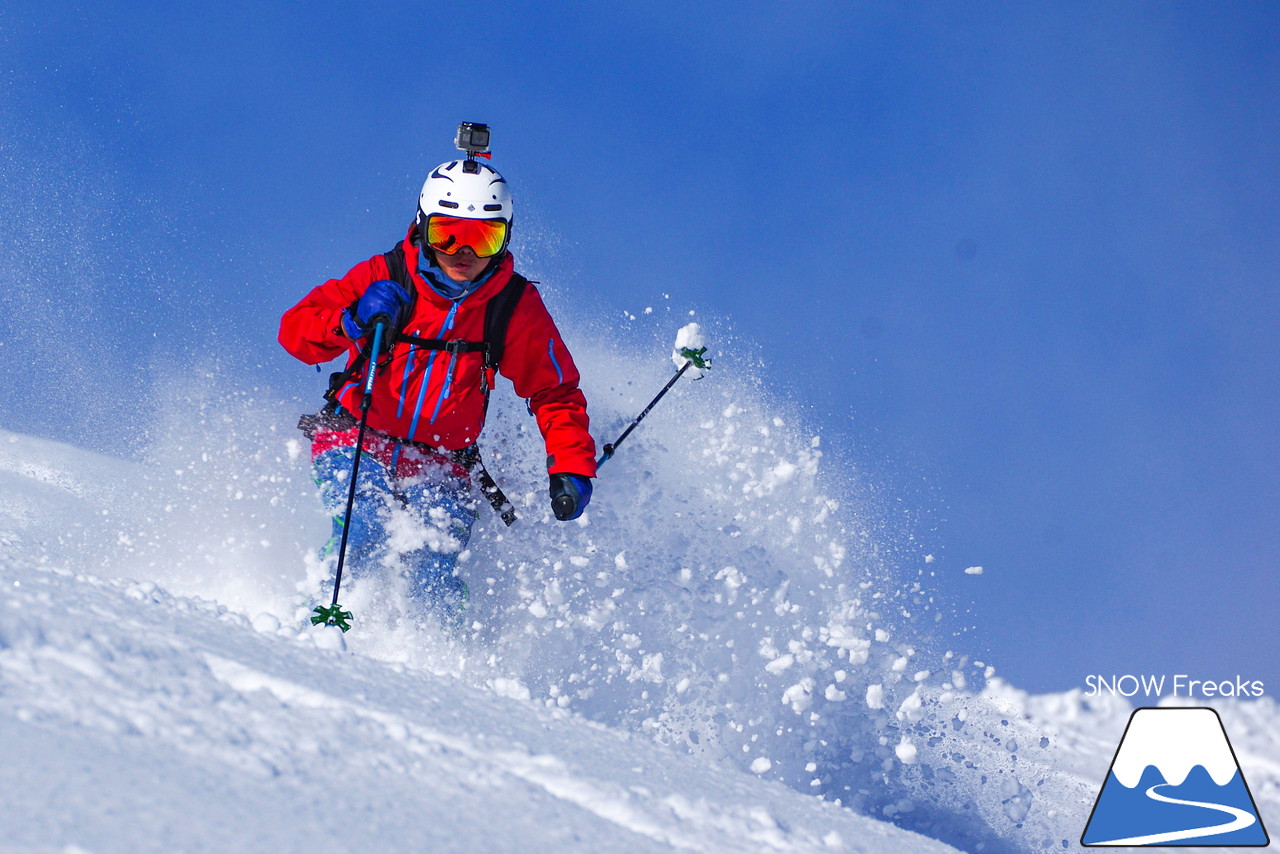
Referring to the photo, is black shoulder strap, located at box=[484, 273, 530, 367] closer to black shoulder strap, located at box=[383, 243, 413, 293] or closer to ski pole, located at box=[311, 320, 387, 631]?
black shoulder strap, located at box=[383, 243, 413, 293]

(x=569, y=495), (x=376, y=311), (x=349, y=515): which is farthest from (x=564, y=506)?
(x=376, y=311)

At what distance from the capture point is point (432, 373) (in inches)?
182

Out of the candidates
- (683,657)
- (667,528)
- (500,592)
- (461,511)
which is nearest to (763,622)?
(683,657)

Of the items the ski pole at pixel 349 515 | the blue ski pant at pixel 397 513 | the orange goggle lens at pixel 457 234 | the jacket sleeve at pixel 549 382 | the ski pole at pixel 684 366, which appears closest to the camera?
the ski pole at pixel 349 515

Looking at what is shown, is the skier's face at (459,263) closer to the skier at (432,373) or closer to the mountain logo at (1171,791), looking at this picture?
the skier at (432,373)

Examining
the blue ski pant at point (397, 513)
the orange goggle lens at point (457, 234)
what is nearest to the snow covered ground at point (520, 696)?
the blue ski pant at point (397, 513)

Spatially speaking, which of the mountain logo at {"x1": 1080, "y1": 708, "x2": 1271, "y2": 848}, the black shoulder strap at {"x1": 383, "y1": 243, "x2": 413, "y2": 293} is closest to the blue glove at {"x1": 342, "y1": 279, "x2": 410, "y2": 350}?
the black shoulder strap at {"x1": 383, "y1": 243, "x2": 413, "y2": 293}

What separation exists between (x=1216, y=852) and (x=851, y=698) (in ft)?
5.46

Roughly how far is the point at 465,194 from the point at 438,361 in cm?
85

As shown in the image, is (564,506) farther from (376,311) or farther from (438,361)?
(376,311)

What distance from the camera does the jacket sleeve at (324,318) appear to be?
15.0ft

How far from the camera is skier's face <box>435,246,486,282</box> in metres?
4.52

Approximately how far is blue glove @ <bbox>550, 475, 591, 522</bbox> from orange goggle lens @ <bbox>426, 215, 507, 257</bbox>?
1.20 metres

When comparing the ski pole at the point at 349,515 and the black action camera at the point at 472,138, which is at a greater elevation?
the black action camera at the point at 472,138
